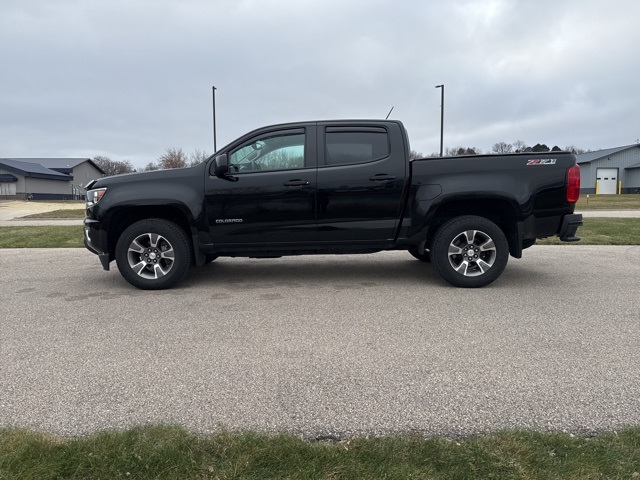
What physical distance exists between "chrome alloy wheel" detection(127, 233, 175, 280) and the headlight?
0.70m

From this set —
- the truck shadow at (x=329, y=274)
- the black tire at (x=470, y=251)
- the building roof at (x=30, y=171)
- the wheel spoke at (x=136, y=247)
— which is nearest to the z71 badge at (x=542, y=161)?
the black tire at (x=470, y=251)

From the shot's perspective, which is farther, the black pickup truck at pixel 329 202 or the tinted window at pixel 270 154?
the tinted window at pixel 270 154

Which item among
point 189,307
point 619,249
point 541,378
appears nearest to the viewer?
point 541,378

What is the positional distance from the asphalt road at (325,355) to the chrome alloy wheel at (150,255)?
1.07 feet

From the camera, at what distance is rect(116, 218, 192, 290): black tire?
18.0 ft

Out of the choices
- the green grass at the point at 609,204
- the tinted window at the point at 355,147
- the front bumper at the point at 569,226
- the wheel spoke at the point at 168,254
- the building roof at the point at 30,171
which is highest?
the building roof at the point at 30,171

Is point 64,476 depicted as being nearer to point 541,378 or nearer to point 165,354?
point 165,354

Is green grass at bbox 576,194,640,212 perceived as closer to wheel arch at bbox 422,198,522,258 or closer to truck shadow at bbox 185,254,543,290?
truck shadow at bbox 185,254,543,290

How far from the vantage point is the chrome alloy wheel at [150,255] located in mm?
5531

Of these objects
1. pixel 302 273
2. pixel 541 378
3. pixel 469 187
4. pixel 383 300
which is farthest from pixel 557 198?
pixel 302 273

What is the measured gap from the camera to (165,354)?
354 cm

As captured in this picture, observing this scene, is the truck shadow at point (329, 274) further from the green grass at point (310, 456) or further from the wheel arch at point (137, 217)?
the green grass at point (310, 456)

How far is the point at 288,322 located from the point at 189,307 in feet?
4.12

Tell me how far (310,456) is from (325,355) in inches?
51.8
